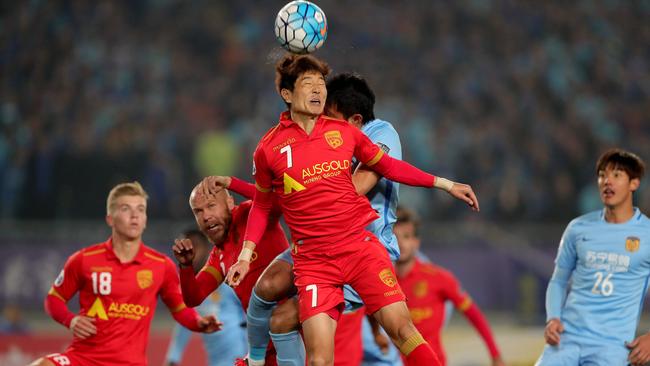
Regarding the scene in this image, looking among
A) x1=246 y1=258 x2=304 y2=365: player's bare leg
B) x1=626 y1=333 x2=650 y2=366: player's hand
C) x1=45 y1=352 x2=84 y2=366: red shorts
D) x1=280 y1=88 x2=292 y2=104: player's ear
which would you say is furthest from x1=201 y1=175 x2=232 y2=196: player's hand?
x1=626 y1=333 x2=650 y2=366: player's hand

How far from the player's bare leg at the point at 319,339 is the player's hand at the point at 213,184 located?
112 centimetres

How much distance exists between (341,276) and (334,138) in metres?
0.77

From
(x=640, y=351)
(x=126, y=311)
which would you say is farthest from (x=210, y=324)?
(x=640, y=351)

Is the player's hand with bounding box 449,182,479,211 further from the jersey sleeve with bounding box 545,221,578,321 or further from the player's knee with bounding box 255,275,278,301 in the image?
the jersey sleeve with bounding box 545,221,578,321

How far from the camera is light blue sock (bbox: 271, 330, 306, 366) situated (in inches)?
216

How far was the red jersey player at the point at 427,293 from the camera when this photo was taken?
8062mm

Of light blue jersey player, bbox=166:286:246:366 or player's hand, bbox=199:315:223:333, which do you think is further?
light blue jersey player, bbox=166:286:246:366

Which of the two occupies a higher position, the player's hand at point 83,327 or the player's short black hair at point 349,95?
the player's short black hair at point 349,95

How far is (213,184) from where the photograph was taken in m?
5.90

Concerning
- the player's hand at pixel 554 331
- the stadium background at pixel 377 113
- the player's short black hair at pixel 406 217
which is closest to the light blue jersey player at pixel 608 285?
the player's hand at pixel 554 331

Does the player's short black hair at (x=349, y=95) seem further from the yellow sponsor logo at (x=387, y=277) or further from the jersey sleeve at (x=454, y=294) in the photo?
the jersey sleeve at (x=454, y=294)

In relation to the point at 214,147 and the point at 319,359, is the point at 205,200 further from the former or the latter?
the point at 214,147

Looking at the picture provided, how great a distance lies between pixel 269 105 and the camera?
15.5 meters

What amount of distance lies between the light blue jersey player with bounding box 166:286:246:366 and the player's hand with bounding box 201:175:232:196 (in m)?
2.54
